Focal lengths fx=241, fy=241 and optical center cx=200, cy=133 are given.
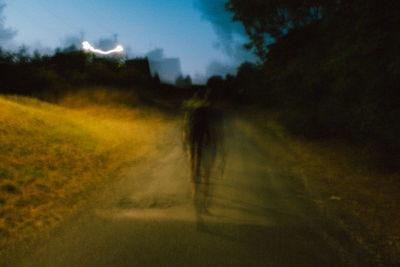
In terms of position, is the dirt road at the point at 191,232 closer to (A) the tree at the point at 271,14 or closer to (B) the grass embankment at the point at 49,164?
(B) the grass embankment at the point at 49,164

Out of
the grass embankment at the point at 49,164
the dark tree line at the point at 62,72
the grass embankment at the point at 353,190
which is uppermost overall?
Answer: the dark tree line at the point at 62,72

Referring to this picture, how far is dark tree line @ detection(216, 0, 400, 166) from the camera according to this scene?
675 centimetres

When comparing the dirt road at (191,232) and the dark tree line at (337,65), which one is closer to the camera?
the dirt road at (191,232)

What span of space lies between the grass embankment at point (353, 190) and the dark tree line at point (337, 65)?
0.90 metres

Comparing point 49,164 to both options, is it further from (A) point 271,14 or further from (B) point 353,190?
(A) point 271,14

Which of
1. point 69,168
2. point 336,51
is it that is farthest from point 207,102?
point 336,51

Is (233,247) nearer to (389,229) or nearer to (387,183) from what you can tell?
(389,229)

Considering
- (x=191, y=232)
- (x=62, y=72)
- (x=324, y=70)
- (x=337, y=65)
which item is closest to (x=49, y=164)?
(x=191, y=232)

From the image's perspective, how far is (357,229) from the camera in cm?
451

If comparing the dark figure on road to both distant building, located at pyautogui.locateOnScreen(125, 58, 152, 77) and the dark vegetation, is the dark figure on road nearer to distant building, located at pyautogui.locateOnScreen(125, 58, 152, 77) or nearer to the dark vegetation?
the dark vegetation

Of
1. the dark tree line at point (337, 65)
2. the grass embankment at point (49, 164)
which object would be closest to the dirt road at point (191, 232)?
the grass embankment at point (49, 164)

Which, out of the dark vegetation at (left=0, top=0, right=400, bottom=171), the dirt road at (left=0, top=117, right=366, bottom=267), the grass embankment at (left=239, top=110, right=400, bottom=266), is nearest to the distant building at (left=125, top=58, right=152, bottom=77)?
the dark vegetation at (left=0, top=0, right=400, bottom=171)

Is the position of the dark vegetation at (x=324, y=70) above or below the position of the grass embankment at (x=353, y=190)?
above

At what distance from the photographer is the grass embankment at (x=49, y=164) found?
4637mm
